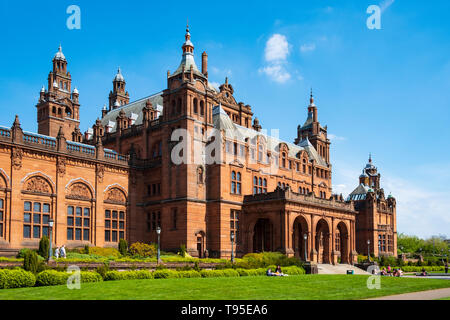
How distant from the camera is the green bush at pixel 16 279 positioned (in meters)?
26.0

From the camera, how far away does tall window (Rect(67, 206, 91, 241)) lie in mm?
49531

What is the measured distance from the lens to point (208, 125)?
56594mm

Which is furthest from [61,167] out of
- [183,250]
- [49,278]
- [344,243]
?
[344,243]

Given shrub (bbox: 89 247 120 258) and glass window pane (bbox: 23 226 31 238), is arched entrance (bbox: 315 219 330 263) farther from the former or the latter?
glass window pane (bbox: 23 226 31 238)

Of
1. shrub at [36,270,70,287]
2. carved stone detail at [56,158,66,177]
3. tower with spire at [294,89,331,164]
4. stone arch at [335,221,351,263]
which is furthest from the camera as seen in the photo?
tower with spire at [294,89,331,164]

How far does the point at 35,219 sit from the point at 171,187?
14342 millimetres

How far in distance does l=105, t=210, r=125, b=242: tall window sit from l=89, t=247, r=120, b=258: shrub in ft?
12.5

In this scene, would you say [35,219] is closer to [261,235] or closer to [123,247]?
[123,247]

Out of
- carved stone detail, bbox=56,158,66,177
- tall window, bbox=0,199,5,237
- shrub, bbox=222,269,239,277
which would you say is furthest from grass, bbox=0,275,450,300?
carved stone detail, bbox=56,158,66,177

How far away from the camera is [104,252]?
48.4 meters

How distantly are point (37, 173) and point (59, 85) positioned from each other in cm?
3172

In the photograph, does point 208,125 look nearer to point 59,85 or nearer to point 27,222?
point 27,222
